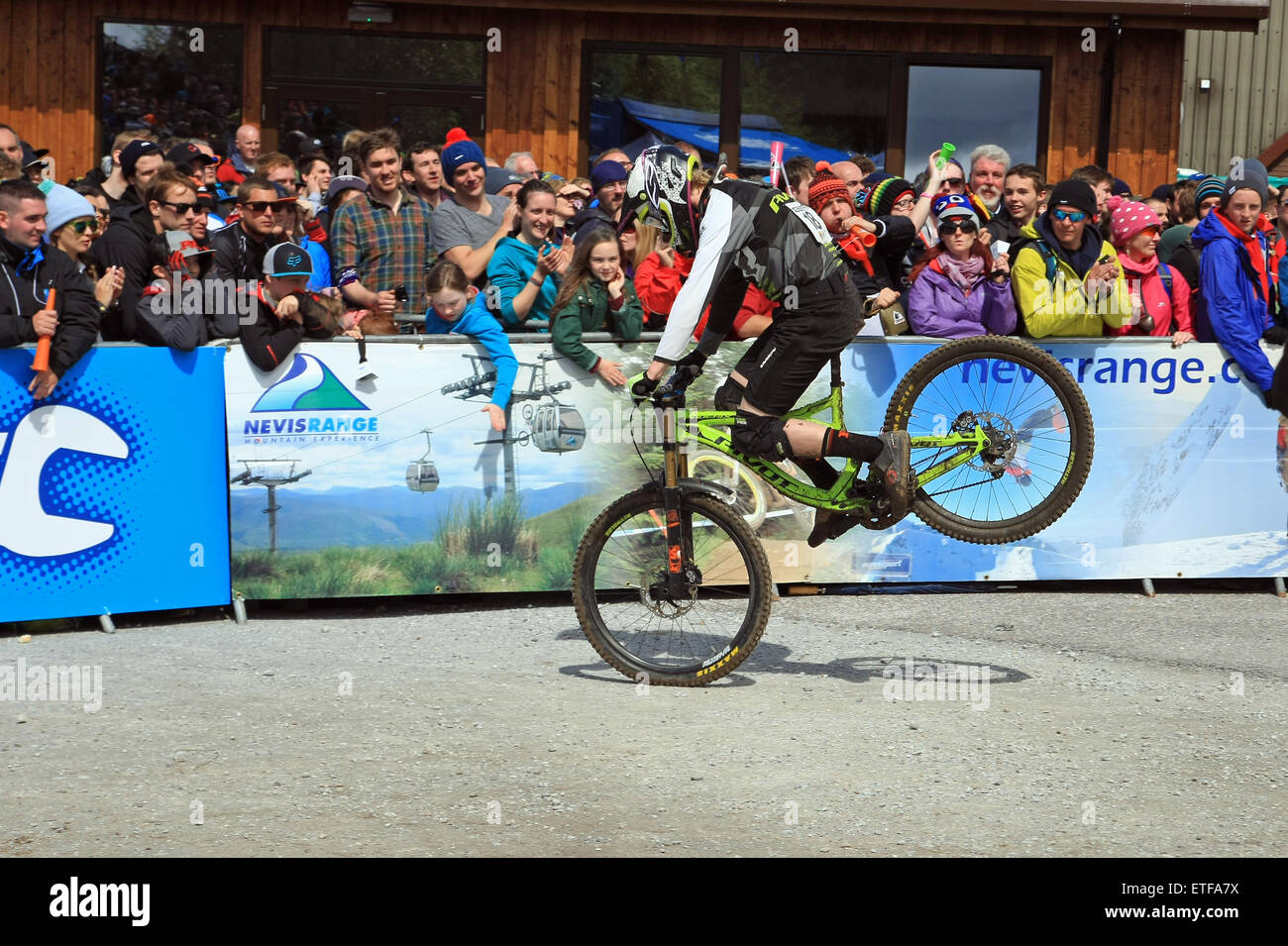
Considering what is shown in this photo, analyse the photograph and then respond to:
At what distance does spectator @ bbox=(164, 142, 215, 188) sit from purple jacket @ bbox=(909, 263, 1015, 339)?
15.1 feet

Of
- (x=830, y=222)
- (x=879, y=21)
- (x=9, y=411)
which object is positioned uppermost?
(x=879, y=21)

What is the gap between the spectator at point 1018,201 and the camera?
8859mm

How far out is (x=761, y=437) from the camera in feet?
20.6

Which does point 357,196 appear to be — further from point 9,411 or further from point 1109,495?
point 1109,495

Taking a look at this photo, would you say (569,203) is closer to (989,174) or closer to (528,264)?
(528,264)

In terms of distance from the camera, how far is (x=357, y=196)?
8.86 metres

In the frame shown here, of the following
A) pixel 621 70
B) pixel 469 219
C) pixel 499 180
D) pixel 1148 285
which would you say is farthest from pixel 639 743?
pixel 621 70

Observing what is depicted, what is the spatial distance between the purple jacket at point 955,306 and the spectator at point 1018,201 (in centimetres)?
71

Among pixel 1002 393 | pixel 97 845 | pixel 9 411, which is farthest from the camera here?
pixel 1002 393

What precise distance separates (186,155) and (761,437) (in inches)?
206

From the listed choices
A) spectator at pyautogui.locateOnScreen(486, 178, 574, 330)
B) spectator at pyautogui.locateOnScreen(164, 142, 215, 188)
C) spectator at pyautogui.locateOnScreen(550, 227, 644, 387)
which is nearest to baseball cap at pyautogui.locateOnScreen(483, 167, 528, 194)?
spectator at pyautogui.locateOnScreen(164, 142, 215, 188)

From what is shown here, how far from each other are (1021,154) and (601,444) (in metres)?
9.62

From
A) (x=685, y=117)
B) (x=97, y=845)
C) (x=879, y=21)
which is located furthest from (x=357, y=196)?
(x=879, y=21)

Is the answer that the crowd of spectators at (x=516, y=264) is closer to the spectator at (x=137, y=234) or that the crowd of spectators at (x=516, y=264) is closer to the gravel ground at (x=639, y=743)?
the spectator at (x=137, y=234)
